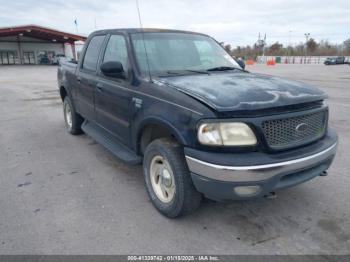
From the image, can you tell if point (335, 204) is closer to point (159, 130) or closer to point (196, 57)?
point (159, 130)

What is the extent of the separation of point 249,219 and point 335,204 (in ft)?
3.44

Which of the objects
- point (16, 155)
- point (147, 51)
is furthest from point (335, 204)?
point (16, 155)

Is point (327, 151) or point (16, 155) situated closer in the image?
point (327, 151)

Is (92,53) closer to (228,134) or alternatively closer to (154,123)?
(154,123)

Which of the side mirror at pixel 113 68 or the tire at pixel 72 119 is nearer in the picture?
the side mirror at pixel 113 68

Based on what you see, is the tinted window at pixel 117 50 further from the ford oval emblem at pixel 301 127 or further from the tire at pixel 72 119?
the ford oval emblem at pixel 301 127

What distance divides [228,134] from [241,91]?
0.48m

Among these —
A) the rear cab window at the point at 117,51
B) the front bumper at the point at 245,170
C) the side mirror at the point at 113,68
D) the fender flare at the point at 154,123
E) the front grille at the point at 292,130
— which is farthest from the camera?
the rear cab window at the point at 117,51

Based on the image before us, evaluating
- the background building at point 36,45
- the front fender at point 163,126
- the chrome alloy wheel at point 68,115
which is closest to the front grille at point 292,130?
the front fender at point 163,126

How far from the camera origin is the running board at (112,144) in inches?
141

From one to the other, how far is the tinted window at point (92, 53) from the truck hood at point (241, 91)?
6.04 feet

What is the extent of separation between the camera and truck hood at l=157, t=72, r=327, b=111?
2.53m

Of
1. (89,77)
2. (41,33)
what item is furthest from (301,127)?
(41,33)

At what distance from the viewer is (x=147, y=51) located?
369 cm
